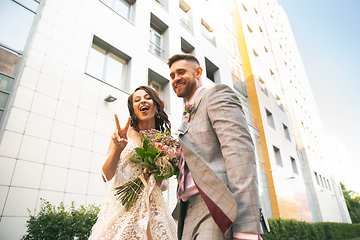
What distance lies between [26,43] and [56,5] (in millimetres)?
1714

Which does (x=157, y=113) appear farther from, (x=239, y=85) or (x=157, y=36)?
(x=239, y=85)

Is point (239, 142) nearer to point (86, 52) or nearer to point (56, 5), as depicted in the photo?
point (86, 52)

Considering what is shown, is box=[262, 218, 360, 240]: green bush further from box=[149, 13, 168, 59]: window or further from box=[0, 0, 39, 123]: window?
box=[0, 0, 39, 123]: window

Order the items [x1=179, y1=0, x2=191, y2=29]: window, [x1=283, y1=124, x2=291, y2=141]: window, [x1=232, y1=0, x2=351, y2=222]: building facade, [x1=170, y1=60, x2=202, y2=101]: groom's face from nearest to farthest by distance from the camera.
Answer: [x1=170, y1=60, x2=202, y2=101]: groom's face
[x1=179, y1=0, x2=191, y2=29]: window
[x1=232, y1=0, x2=351, y2=222]: building facade
[x1=283, y1=124, x2=291, y2=141]: window

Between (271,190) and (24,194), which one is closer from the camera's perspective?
(24,194)

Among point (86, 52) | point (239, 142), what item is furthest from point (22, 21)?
point (239, 142)

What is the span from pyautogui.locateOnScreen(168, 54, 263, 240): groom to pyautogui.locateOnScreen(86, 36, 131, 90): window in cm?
730

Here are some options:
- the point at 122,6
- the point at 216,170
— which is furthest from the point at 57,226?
the point at 122,6

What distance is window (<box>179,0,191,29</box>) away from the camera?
1505cm

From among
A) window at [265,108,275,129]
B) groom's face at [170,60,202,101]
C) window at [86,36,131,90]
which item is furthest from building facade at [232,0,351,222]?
groom's face at [170,60,202,101]

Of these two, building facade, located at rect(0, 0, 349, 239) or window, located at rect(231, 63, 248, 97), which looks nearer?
building facade, located at rect(0, 0, 349, 239)

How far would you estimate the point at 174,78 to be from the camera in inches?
82.7

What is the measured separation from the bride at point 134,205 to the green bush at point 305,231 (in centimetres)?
924

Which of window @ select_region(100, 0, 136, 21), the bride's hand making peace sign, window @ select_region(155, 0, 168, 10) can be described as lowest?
the bride's hand making peace sign
